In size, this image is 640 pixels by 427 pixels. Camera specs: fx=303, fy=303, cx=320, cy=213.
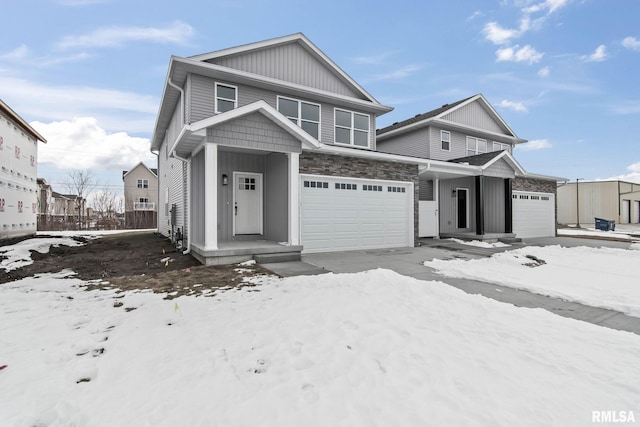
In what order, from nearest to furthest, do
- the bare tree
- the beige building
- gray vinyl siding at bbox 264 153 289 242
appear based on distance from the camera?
gray vinyl siding at bbox 264 153 289 242, the bare tree, the beige building

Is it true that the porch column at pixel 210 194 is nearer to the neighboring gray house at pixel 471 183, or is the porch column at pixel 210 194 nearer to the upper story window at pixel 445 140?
the neighboring gray house at pixel 471 183

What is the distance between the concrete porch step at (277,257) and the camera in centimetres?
756

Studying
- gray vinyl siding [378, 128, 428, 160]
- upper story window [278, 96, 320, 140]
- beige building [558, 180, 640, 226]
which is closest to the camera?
upper story window [278, 96, 320, 140]

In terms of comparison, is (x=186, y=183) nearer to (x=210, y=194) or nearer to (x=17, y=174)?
(x=210, y=194)

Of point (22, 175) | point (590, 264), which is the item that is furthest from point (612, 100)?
point (22, 175)

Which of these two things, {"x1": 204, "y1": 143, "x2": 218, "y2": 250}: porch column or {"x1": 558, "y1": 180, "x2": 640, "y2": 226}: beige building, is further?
{"x1": 558, "y1": 180, "x2": 640, "y2": 226}: beige building

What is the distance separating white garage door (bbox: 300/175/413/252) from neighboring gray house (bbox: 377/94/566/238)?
2.93 meters

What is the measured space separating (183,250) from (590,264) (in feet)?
38.3

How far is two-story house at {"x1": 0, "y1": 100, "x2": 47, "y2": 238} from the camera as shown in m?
13.8

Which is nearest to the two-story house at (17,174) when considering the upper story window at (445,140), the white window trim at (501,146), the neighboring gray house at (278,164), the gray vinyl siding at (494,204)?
the neighboring gray house at (278,164)

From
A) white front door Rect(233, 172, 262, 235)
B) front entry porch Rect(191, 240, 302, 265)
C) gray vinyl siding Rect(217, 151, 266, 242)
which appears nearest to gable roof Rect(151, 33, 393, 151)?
gray vinyl siding Rect(217, 151, 266, 242)

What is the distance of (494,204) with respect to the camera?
49.8ft

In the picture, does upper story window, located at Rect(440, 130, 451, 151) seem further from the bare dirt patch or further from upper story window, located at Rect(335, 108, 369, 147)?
the bare dirt patch

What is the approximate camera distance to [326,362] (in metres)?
2.75
